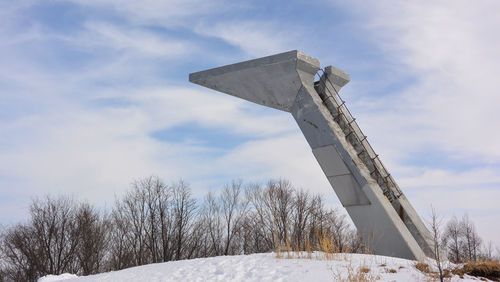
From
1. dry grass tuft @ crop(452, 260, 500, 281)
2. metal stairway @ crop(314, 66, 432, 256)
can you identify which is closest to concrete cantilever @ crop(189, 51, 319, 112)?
metal stairway @ crop(314, 66, 432, 256)

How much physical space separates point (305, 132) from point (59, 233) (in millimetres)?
23417

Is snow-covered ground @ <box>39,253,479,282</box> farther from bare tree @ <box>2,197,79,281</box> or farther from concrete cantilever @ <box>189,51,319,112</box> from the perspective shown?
bare tree @ <box>2,197,79,281</box>

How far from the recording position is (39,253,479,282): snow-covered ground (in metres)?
6.02

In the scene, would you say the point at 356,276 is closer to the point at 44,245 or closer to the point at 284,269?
the point at 284,269

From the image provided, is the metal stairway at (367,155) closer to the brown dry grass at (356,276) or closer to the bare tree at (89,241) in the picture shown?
the brown dry grass at (356,276)

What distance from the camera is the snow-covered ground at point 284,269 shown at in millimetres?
6020

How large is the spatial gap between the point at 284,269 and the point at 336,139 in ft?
14.0

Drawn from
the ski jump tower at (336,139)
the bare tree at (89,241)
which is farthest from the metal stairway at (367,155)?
the bare tree at (89,241)

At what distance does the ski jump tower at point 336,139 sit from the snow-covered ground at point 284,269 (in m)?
1.83

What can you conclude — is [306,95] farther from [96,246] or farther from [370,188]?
[96,246]

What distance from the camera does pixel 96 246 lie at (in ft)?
90.0

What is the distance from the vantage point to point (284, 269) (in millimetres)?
6352

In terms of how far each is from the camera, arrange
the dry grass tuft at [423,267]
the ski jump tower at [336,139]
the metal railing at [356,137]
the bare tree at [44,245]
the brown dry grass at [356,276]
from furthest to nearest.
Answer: the bare tree at [44,245]
the metal railing at [356,137]
the ski jump tower at [336,139]
the dry grass tuft at [423,267]
the brown dry grass at [356,276]

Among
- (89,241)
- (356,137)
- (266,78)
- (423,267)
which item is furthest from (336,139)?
(89,241)
